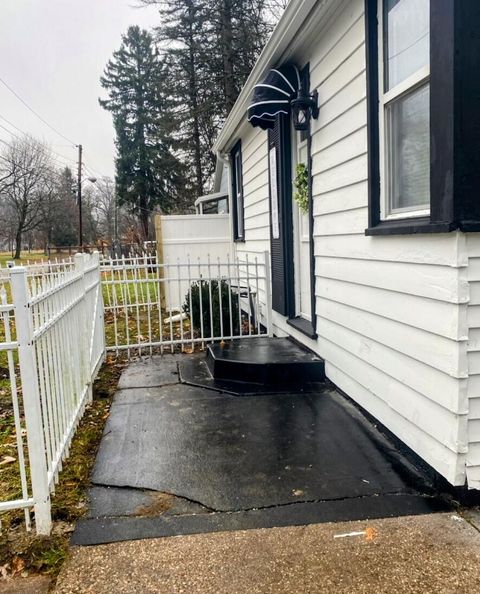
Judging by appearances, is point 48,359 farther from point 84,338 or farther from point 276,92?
point 276,92

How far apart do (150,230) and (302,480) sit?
94.3 feet

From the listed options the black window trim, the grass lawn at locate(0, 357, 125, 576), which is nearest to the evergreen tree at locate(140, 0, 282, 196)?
the black window trim

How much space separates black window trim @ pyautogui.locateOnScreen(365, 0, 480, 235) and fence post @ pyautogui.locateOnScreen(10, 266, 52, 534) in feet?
6.99

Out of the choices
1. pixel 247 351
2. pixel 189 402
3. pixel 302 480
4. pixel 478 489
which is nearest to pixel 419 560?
pixel 478 489

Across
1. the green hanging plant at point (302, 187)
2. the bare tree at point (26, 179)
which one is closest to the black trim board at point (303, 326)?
the green hanging plant at point (302, 187)

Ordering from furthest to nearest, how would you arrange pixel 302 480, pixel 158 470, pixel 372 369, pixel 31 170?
pixel 31 170, pixel 372 369, pixel 158 470, pixel 302 480

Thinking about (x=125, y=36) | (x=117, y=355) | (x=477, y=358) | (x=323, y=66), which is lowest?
(x=117, y=355)

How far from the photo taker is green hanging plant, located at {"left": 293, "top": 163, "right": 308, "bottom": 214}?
5.04 meters

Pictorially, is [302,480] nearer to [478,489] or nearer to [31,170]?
[478,489]

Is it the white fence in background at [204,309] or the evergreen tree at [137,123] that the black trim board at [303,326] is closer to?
the white fence in background at [204,309]

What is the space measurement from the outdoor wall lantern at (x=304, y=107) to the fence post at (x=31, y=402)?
10.4ft

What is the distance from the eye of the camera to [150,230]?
30406mm

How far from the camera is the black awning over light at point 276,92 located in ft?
16.0

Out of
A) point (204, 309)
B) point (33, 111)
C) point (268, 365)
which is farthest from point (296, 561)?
point (33, 111)
